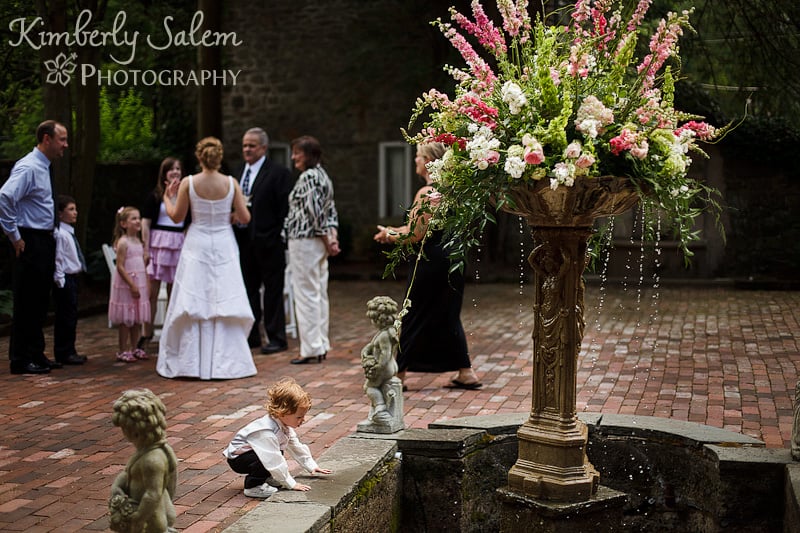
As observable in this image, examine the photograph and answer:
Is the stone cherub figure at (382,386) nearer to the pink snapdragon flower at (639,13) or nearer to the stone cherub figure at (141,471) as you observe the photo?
Result: the pink snapdragon flower at (639,13)

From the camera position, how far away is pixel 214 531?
15.3 feet

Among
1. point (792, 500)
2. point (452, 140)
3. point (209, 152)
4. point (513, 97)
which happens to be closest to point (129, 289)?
point (209, 152)

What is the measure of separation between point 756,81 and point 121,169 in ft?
32.7

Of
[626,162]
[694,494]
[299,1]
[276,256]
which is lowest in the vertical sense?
[694,494]

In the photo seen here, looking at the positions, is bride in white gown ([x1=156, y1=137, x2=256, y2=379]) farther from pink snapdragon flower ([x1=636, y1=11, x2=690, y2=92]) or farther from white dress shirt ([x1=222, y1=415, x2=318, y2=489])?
pink snapdragon flower ([x1=636, y1=11, x2=690, y2=92])

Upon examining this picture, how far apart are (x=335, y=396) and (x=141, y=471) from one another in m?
4.75

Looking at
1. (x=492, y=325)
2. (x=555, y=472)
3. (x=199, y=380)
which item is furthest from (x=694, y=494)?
(x=492, y=325)

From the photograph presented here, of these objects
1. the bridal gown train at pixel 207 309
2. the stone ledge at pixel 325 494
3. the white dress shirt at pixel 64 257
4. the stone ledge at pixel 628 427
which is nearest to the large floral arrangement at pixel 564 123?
the stone ledge at pixel 325 494

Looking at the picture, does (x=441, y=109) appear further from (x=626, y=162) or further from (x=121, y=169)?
(x=121, y=169)

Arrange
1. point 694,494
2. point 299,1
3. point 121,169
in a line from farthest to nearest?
1. point 299,1
2. point 121,169
3. point 694,494

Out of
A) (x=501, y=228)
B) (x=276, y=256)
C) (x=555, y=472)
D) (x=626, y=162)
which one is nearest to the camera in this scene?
(x=626, y=162)

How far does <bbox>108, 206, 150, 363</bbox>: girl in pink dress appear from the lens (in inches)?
375

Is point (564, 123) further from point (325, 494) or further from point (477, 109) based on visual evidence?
point (325, 494)

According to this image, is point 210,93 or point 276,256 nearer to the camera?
point 276,256
